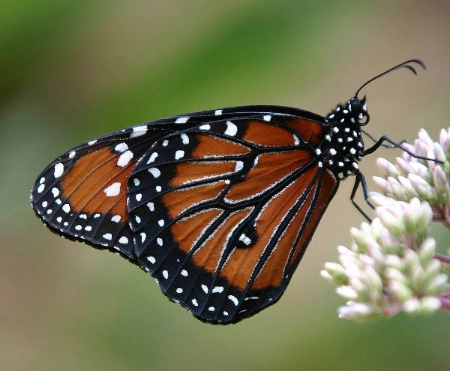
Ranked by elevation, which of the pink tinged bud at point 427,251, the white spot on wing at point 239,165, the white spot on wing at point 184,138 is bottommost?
the pink tinged bud at point 427,251

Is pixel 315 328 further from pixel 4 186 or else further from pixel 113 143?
pixel 4 186

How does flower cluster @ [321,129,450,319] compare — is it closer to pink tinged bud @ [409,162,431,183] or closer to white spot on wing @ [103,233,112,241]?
pink tinged bud @ [409,162,431,183]

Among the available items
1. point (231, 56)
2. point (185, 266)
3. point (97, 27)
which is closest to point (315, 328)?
Answer: point (185, 266)

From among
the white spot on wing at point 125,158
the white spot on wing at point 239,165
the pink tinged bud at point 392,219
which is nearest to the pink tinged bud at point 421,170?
the pink tinged bud at point 392,219

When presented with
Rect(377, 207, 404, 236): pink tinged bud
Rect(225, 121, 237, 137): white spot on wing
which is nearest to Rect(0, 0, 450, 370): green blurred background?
Rect(225, 121, 237, 137): white spot on wing

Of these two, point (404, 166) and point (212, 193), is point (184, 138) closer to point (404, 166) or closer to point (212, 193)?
point (212, 193)

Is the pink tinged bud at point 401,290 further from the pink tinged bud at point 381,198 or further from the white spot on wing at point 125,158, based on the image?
the white spot on wing at point 125,158

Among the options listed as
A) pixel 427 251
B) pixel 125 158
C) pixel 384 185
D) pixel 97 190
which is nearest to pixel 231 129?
pixel 125 158
